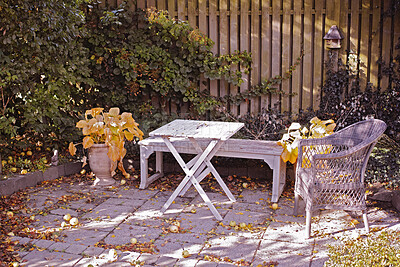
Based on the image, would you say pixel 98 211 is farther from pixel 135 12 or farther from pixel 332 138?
pixel 135 12

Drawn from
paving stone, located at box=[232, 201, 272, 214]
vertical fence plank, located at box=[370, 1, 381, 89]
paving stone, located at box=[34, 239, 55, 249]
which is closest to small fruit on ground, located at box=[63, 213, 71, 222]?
paving stone, located at box=[34, 239, 55, 249]

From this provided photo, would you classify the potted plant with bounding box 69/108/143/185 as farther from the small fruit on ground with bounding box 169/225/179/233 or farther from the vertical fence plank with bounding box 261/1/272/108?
the vertical fence plank with bounding box 261/1/272/108

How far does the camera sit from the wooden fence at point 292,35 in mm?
5883

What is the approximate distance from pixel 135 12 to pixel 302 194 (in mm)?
3728

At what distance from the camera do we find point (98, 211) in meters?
4.52

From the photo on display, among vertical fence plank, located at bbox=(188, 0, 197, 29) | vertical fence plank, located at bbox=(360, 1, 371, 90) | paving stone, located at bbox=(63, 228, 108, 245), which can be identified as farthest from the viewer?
vertical fence plank, located at bbox=(188, 0, 197, 29)

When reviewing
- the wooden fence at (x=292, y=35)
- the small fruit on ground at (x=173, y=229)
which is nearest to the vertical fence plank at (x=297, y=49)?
the wooden fence at (x=292, y=35)

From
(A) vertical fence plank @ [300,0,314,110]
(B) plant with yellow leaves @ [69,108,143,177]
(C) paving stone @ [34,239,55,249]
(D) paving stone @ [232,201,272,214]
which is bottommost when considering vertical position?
(D) paving stone @ [232,201,272,214]

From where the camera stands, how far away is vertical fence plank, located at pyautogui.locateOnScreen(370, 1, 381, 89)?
5.80 meters

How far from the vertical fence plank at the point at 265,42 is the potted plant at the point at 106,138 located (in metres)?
2.07

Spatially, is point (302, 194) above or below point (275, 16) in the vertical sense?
below

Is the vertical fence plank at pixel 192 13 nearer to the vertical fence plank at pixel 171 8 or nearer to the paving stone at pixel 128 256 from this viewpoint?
the vertical fence plank at pixel 171 8

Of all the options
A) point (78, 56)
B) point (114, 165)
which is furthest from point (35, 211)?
point (78, 56)

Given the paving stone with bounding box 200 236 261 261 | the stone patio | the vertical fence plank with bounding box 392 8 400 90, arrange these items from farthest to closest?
the vertical fence plank with bounding box 392 8 400 90 → the paving stone with bounding box 200 236 261 261 → the stone patio
